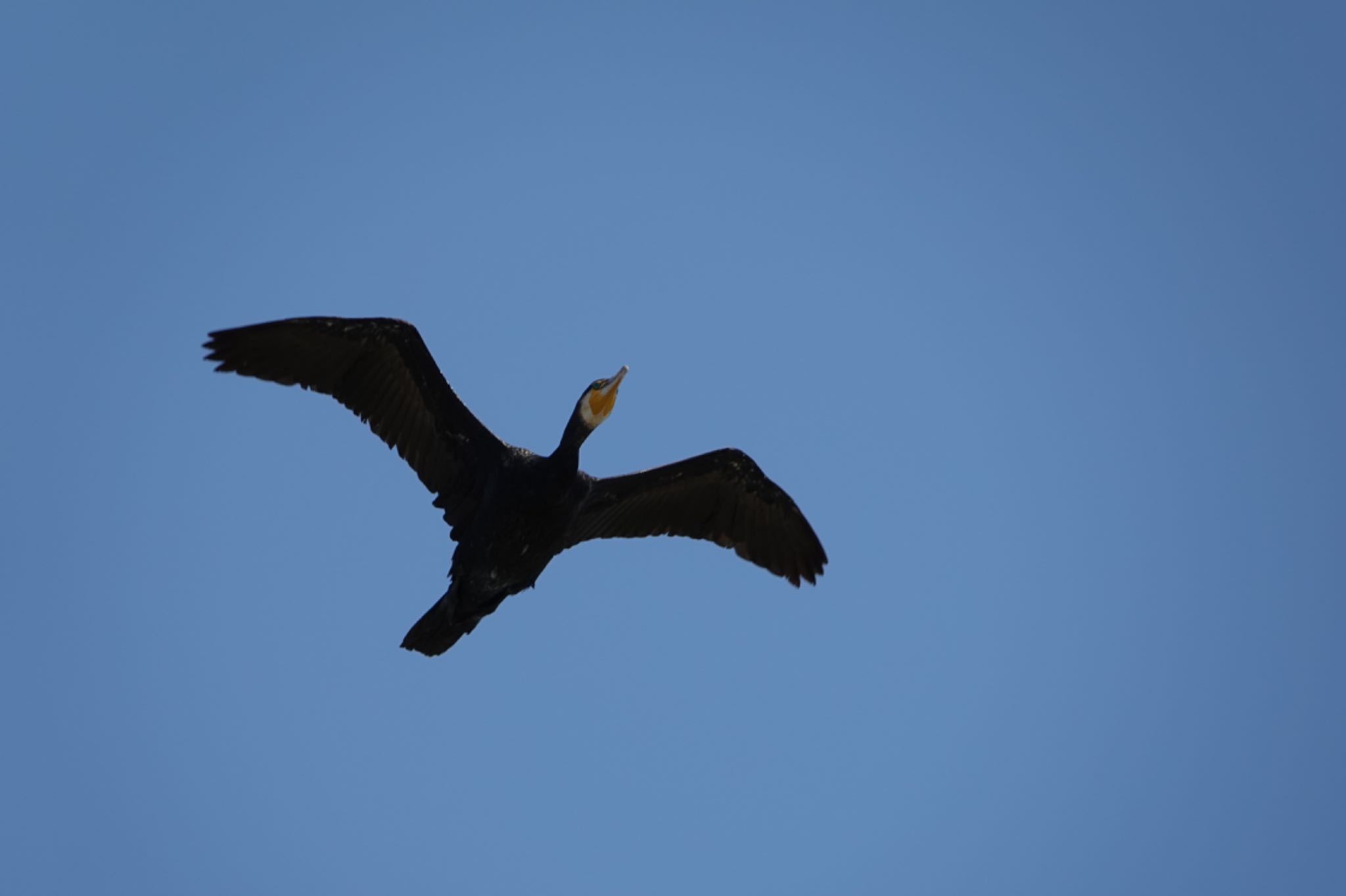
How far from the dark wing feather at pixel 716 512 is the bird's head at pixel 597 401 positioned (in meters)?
1.07

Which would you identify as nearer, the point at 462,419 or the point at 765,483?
the point at 462,419

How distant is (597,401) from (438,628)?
289cm

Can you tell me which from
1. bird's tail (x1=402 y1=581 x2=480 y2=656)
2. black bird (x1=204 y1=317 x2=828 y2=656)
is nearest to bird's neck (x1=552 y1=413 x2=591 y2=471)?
black bird (x1=204 y1=317 x2=828 y2=656)

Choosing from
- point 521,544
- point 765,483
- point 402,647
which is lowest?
point 402,647

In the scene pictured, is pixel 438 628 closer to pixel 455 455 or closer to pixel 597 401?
pixel 455 455

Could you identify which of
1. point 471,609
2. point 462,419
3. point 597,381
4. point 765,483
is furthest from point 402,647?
point 765,483

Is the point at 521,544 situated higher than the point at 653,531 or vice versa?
the point at 653,531

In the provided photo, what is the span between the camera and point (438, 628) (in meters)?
15.7

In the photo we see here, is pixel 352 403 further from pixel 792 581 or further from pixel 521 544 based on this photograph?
pixel 792 581

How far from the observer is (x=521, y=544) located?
15.4 metres

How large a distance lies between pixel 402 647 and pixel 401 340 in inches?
126

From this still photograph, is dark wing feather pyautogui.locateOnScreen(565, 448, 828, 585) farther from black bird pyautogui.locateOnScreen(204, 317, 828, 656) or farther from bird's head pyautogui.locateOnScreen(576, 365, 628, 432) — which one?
bird's head pyautogui.locateOnScreen(576, 365, 628, 432)

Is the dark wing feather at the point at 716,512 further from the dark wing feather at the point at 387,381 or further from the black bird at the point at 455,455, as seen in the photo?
the dark wing feather at the point at 387,381

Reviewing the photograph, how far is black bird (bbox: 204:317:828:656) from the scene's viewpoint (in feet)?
50.2
